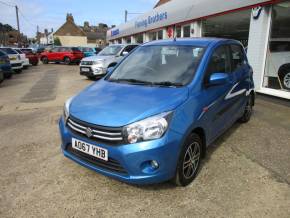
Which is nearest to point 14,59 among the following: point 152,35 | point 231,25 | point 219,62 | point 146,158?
point 152,35

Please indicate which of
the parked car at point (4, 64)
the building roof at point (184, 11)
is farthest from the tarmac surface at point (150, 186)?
the parked car at point (4, 64)

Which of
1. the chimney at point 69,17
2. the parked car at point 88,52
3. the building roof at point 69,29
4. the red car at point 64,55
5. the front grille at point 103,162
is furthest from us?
the chimney at point 69,17

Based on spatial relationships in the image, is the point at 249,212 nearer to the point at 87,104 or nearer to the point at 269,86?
the point at 87,104

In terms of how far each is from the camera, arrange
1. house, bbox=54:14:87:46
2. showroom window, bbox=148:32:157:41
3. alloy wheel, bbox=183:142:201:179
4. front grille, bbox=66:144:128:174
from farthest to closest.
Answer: house, bbox=54:14:87:46, showroom window, bbox=148:32:157:41, alloy wheel, bbox=183:142:201:179, front grille, bbox=66:144:128:174

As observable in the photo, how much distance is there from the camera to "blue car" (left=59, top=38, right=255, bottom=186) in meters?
2.67

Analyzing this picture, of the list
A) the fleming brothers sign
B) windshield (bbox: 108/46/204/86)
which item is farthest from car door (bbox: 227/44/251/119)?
the fleming brothers sign

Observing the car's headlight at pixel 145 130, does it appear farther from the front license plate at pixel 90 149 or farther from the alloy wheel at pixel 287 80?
the alloy wheel at pixel 287 80

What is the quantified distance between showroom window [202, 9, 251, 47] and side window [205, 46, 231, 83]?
5814 mm

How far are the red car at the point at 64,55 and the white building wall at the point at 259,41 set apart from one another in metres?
19.3

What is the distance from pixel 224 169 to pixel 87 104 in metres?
2.10

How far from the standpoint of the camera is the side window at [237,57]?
4.59 m

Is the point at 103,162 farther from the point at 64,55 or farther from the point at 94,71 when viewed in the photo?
the point at 64,55

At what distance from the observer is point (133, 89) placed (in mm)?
3402

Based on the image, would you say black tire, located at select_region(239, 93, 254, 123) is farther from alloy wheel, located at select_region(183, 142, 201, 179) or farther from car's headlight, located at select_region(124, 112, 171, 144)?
car's headlight, located at select_region(124, 112, 171, 144)
